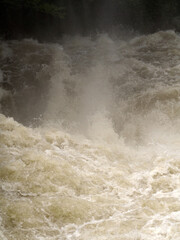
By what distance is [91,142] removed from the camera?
445 cm

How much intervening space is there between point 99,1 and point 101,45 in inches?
101

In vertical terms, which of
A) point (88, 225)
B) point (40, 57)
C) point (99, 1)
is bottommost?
point (88, 225)

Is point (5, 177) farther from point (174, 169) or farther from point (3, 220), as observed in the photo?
point (174, 169)

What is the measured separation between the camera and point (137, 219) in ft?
9.23

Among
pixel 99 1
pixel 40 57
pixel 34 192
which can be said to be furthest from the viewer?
pixel 99 1

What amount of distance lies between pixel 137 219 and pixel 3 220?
4.38 feet

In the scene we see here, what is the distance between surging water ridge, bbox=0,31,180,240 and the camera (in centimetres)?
278

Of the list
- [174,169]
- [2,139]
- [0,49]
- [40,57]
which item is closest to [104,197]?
[174,169]

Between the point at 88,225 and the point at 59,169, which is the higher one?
the point at 59,169

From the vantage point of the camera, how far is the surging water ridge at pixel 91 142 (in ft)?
9.12

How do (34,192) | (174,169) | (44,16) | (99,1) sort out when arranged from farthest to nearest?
(99,1) → (44,16) → (174,169) → (34,192)

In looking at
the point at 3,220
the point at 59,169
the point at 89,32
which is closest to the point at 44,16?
the point at 89,32

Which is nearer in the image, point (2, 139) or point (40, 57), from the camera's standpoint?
point (2, 139)

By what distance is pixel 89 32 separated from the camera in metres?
10.2
